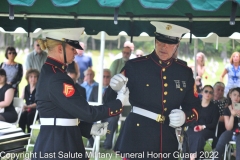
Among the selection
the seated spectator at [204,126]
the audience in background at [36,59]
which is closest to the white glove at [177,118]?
the seated spectator at [204,126]

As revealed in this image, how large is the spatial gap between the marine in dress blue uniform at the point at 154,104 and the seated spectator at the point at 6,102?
4.48 meters

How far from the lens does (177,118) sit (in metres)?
4.76

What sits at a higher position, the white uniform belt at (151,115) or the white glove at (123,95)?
the white glove at (123,95)

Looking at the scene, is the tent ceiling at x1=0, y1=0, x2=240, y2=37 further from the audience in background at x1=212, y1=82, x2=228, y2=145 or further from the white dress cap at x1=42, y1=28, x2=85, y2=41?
the audience in background at x1=212, y1=82, x2=228, y2=145

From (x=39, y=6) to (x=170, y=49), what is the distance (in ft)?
7.51

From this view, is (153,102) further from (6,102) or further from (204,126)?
(6,102)

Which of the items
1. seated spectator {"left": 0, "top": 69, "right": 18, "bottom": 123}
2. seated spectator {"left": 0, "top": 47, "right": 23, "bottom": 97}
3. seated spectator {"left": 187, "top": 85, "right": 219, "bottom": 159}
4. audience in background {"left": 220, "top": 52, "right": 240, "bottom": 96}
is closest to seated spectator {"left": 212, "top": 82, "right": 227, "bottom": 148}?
seated spectator {"left": 187, "top": 85, "right": 219, "bottom": 159}

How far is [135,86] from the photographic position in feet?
16.5

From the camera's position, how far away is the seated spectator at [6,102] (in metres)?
9.15

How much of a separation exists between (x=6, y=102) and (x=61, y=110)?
487 centimetres

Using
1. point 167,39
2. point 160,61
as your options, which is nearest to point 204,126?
point 160,61

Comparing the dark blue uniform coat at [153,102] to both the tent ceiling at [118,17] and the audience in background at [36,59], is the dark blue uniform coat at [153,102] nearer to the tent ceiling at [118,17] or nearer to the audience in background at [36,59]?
the tent ceiling at [118,17]

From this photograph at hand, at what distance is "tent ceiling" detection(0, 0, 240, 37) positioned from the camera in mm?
6414

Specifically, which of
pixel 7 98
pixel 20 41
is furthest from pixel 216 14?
pixel 20 41
